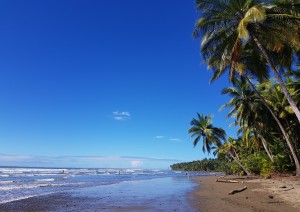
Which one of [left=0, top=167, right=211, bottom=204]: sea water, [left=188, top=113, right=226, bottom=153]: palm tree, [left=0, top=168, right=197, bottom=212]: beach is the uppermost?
[left=188, top=113, right=226, bottom=153]: palm tree

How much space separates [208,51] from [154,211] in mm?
9968

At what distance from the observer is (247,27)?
48.0ft

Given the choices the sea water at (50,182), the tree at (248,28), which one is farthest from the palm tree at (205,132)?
the tree at (248,28)

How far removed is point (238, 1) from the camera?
48.1ft

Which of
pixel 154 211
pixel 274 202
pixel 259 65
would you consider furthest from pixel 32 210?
pixel 259 65

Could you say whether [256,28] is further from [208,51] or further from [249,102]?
[249,102]

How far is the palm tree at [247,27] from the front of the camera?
13703mm

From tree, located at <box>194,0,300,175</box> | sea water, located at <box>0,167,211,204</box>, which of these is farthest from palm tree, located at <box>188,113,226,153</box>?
tree, located at <box>194,0,300,175</box>

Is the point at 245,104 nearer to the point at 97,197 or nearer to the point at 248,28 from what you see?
the point at 248,28

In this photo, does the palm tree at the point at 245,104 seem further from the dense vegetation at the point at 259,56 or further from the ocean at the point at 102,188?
the ocean at the point at 102,188

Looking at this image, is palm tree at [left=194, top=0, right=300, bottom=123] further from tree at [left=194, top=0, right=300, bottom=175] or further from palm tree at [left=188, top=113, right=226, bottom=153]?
palm tree at [left=188, top=113, right=226, bottom=153]

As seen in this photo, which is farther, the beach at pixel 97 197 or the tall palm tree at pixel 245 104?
the tall palm tree at pixel 245 104

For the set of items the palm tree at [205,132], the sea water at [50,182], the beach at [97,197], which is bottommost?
the beach at [97,197]

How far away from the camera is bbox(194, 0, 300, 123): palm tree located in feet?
45.0
